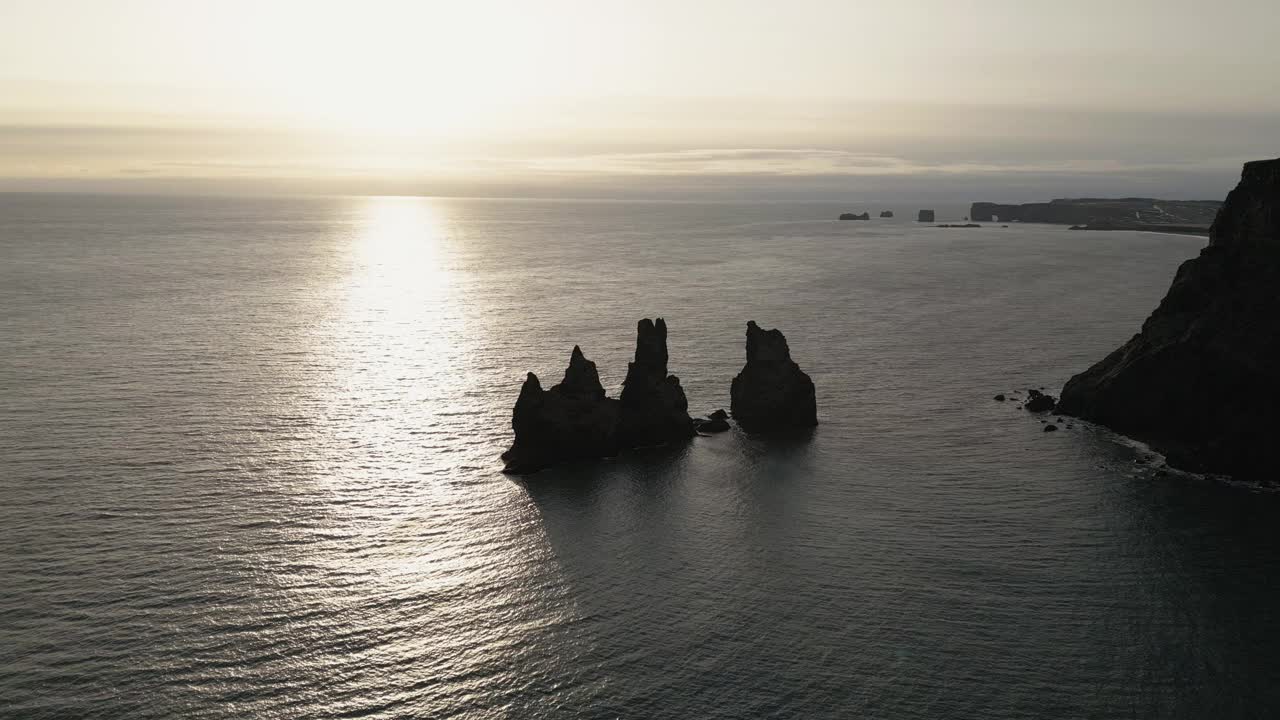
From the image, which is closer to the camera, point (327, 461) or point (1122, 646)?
point (1122, 646)

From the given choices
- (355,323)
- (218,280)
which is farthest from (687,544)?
(218,280)

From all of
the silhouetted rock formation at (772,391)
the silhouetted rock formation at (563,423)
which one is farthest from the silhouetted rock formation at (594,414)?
the silhouetted rock formation at (772,391)

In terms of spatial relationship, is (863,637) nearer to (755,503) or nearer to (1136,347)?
(755,503)

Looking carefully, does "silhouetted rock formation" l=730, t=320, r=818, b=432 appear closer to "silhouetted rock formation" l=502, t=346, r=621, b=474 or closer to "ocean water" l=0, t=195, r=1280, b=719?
"ocean water" l=0, t=195, r=1280, b=719

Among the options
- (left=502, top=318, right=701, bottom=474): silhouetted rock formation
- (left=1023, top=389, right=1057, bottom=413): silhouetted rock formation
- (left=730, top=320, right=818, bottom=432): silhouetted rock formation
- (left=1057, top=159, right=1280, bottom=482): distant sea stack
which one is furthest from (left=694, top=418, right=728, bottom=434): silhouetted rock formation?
(left=1057, top=159, right=1280, bottom=482): distant sea stack

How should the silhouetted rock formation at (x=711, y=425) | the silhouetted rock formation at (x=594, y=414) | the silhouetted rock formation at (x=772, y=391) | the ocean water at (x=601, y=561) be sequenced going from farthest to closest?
the silhouetted rock formation at (x=772, y=391)
the silhouetted rock formation at (x=711, y=425)
the silhouetted rock formation at (x=594, y=414)
the ocean water at (x=601, y=561)

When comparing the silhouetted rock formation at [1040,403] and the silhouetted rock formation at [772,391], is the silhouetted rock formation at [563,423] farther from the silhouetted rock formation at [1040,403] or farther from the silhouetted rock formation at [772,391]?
the silhouetted rock formation at [1040,403]
